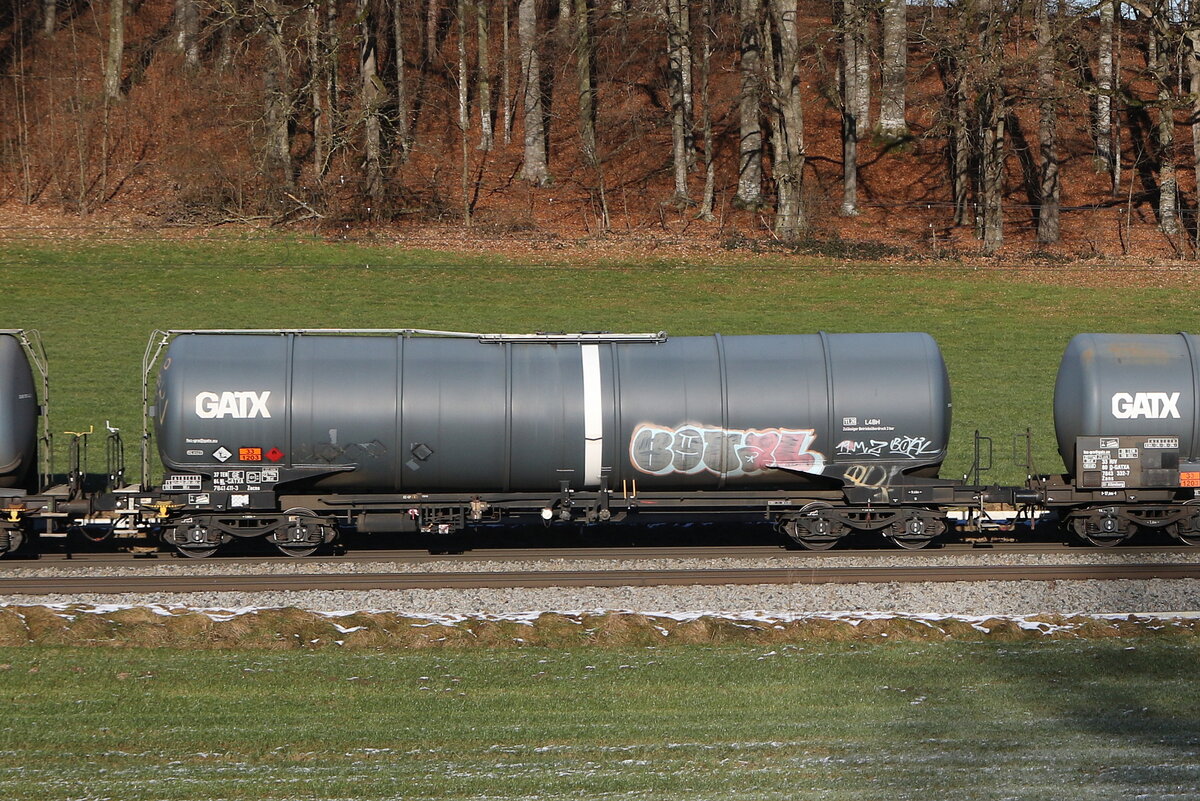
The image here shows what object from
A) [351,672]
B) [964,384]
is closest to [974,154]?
[964,384]

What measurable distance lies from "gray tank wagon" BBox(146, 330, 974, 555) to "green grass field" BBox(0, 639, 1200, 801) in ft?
16.2

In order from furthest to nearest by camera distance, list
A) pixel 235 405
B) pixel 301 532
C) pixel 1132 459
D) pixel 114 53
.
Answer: pixel 114 53
pixel 1132 459
pixel 301 532
pixel 235 405

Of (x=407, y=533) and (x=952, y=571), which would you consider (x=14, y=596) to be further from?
(x=952, y=571)

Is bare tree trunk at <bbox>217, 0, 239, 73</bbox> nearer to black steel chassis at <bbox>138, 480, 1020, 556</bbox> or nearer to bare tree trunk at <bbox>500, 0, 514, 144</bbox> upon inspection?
bare tree trunk at <bbox>500, 0, 514, 144</bbox>

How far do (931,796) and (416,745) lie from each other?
15.0 feet

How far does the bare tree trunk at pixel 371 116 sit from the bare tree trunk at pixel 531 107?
257 inches

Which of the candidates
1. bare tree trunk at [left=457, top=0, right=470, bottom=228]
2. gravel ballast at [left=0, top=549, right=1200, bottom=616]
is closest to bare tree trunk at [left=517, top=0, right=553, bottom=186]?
bare tree trunk at [left=457, top=0, right=470, bottom=228]

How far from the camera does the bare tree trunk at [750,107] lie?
48656 millimetres

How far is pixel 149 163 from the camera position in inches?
2105

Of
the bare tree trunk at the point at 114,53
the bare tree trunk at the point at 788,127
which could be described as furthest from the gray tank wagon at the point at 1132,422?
the bare tree trunk at the point at 114,53

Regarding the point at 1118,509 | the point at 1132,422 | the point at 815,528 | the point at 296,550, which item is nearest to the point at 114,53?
the point at 296,550

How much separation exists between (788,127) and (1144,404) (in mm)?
29912

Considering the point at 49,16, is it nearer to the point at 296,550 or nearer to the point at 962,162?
the point at 962,162

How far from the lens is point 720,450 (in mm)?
19359
